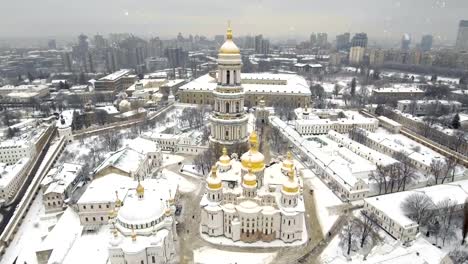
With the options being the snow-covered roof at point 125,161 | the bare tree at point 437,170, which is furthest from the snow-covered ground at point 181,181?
the bare tree at point 437,170

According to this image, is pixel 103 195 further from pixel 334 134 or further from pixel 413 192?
pixel 334 134

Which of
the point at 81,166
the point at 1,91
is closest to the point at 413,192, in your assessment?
the point at 81,166

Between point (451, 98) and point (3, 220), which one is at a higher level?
point (451, 98)

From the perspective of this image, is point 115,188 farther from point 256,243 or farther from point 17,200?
point 256,243

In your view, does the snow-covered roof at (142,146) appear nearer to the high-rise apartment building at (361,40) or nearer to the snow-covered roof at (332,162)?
the snow-covered roof at (332,162)

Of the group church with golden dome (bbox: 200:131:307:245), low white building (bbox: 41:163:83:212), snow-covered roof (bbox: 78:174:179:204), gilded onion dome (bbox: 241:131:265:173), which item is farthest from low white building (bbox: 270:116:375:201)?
low white building (bbox: 41:163:83:212)

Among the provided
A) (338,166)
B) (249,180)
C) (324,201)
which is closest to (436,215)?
(324,201)
